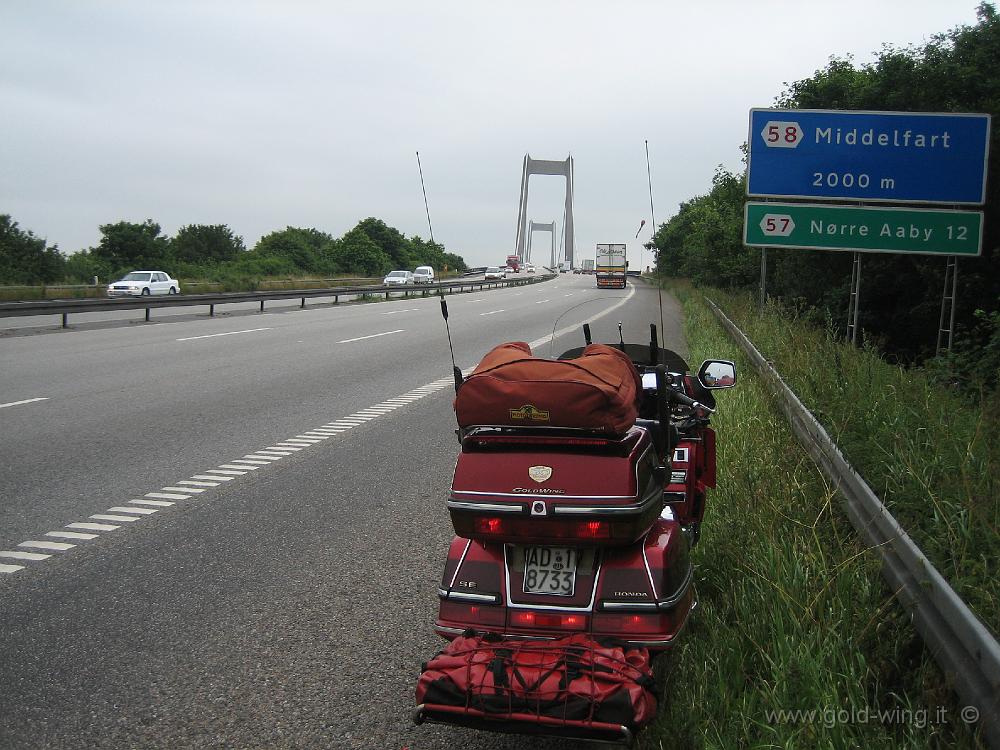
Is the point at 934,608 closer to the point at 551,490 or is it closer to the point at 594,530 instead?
the point at 594,530

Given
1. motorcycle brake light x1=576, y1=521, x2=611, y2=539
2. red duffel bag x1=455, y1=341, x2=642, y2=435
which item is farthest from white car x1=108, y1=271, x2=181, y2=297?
motorcycle brake light x1=576, y1=521, x2=611, y2=539

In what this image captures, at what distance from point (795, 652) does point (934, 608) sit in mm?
509

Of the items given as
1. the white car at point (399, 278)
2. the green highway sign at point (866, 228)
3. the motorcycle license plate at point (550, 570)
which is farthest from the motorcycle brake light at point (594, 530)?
the white car at point (399, 278)

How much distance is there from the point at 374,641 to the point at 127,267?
73.8m

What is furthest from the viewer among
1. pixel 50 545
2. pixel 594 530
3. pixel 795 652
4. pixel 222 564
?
pixel 50 545

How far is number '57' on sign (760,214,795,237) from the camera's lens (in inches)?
547

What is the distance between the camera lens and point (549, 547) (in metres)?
3.43

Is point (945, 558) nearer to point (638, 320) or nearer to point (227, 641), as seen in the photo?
point (227, 641)

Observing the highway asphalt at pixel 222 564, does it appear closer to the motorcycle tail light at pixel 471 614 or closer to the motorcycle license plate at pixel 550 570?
the motorcycle tail light at pixel 471 614

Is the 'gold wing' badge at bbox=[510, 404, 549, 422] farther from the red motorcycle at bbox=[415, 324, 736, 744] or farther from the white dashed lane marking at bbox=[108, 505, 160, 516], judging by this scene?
the white dashed lane marking at bbox=[108, 505, 160, 516]

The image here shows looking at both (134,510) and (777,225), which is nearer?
(134,510)

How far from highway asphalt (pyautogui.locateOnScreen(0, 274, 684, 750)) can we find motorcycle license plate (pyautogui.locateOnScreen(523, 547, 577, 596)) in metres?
0.58

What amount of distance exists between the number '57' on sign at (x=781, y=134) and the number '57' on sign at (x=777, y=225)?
103 cm

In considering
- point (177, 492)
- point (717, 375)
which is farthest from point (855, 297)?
point (177, 492)
